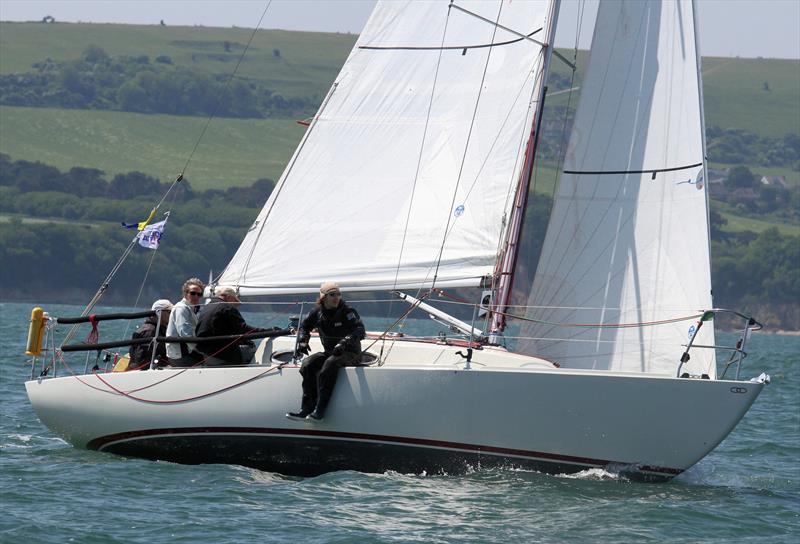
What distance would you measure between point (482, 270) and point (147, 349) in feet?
10.4

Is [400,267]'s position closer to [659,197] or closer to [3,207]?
[659,197]

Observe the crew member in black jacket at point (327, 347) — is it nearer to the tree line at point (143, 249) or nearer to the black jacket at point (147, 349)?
the black jacket at point (147, 349)

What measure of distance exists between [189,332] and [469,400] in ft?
9.01

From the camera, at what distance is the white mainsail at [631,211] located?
1280 centimetres

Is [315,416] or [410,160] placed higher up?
[410,160]

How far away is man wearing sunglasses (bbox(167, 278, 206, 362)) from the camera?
42.0 ft

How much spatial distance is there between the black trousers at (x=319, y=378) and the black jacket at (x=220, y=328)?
3.47 ft

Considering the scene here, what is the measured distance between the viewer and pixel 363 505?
10844 millimetres

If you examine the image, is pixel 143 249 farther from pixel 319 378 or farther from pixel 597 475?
pixel 597 475

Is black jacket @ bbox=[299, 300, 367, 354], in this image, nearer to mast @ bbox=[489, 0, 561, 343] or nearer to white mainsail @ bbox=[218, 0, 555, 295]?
white mainsail @ bbox=[218, 0, 555, 295]

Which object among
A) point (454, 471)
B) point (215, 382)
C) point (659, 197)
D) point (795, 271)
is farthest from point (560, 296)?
point (795, 271)

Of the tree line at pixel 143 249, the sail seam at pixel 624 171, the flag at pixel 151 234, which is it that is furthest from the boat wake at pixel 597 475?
the tree line at pixel 143 249

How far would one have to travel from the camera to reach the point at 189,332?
42.3ft

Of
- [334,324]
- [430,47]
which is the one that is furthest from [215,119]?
[334,324]
